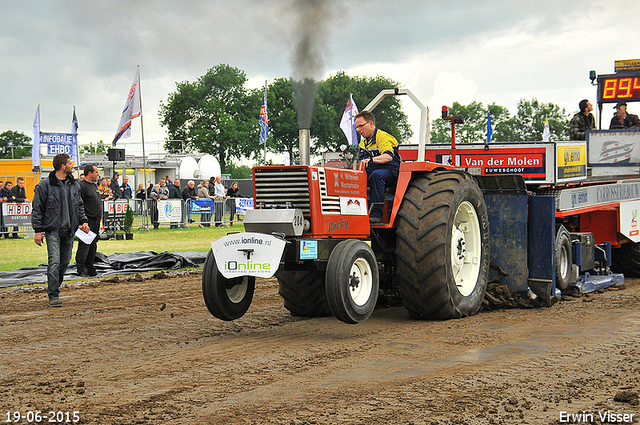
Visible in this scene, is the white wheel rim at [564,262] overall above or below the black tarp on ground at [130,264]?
above

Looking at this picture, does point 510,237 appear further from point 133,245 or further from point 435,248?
point 133,245

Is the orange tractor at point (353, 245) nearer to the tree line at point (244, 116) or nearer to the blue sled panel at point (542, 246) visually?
the blue sled panel at point (542, 246)

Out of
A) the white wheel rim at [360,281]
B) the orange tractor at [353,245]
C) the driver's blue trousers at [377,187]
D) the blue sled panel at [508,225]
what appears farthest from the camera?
the blue sled panel at [508,225]

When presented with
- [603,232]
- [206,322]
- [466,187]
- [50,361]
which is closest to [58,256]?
[206,322]

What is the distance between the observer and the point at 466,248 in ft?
24.9

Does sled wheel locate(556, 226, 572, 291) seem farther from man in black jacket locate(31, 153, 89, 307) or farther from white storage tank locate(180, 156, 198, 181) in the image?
white storage tank locate(180, 156, 198, 181)

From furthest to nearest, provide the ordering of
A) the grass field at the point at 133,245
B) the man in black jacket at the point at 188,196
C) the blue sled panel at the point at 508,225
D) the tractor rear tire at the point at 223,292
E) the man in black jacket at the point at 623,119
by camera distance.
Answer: the man in black jacket at the point at 188,196 → the grass field at the point at 133,245 → the man in black jacket at the point at 623,119 → the blue sled panel at the point at 508,225 → the tractor rear tire at the point at 223,292

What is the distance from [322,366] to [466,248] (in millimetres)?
3079

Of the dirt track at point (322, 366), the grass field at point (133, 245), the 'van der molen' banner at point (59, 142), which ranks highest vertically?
the 'van der molen' banner at point (59, 142)

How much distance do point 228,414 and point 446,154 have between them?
7.28 metres

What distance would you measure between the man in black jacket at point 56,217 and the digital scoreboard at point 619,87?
9.06 meters

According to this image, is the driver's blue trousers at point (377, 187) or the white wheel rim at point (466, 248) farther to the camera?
the white wheel rim at point (466, 248)

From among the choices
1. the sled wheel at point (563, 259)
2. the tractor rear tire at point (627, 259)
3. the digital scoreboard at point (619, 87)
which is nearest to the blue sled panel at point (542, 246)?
the sled wheel at point (563, 259)

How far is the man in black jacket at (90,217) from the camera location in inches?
460
